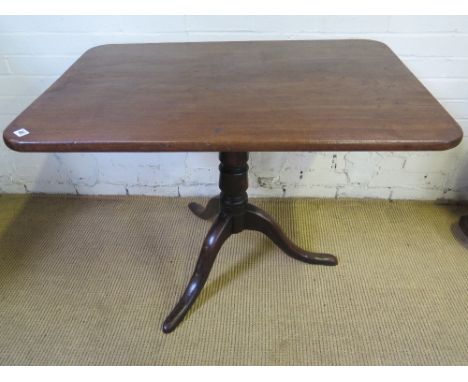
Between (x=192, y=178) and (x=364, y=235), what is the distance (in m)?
0.74

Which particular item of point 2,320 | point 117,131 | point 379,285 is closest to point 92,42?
point 117,131

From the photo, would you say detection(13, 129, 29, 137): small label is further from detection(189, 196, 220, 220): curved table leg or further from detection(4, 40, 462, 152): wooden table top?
detection(189, 196, 220, 220): curved table leg

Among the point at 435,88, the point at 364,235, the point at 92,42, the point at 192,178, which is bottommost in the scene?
the point at 364,235

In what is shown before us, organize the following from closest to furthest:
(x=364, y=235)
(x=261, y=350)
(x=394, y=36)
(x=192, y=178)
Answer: (x=261, y=350) → (x=394, y=36) → (x=364, y=235) → (x=192, y=178)

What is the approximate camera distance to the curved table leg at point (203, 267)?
1.12 m

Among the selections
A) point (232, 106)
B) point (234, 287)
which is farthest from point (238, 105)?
point (234, 287)

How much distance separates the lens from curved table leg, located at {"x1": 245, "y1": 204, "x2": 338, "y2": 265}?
1179mm

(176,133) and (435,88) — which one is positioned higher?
(176,133)

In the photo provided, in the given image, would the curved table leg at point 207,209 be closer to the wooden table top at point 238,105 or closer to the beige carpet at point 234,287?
the beige carpet at point 234,287

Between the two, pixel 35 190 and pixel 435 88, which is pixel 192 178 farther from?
pixel 435 88

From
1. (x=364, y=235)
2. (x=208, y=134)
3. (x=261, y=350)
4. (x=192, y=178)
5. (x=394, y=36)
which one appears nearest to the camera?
(x=208, y=134)

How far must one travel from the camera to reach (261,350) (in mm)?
1049

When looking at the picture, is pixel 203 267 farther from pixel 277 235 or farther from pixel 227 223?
pixel 277 235

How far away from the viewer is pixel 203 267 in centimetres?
113
